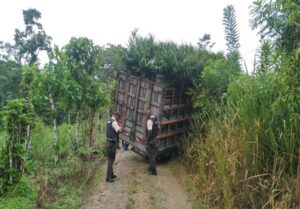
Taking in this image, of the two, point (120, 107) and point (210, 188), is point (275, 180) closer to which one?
point (210, 188)

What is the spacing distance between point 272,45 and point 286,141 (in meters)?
1.41

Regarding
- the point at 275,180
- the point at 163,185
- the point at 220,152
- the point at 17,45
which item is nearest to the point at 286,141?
the point at 275,180

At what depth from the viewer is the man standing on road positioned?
770cm

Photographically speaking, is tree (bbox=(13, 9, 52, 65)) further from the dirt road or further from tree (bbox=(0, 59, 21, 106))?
the dirt road

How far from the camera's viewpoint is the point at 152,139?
25.7ft

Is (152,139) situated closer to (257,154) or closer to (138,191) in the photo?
(138,191)

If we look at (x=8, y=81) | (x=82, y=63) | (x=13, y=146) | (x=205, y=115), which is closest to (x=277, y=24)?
(x=205, y=115)

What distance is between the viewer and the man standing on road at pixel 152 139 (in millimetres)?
7695

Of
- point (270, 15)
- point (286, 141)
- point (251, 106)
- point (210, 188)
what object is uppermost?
point (270, 15)

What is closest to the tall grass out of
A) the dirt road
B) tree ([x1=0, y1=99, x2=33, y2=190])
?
the dirt road

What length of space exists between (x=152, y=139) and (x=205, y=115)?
1.42 metres

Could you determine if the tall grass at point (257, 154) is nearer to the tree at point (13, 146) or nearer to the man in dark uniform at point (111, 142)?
the man in dark uniform at point (111, 142)

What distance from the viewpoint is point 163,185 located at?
24.1 ft

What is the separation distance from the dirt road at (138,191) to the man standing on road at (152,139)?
10.7 inches
